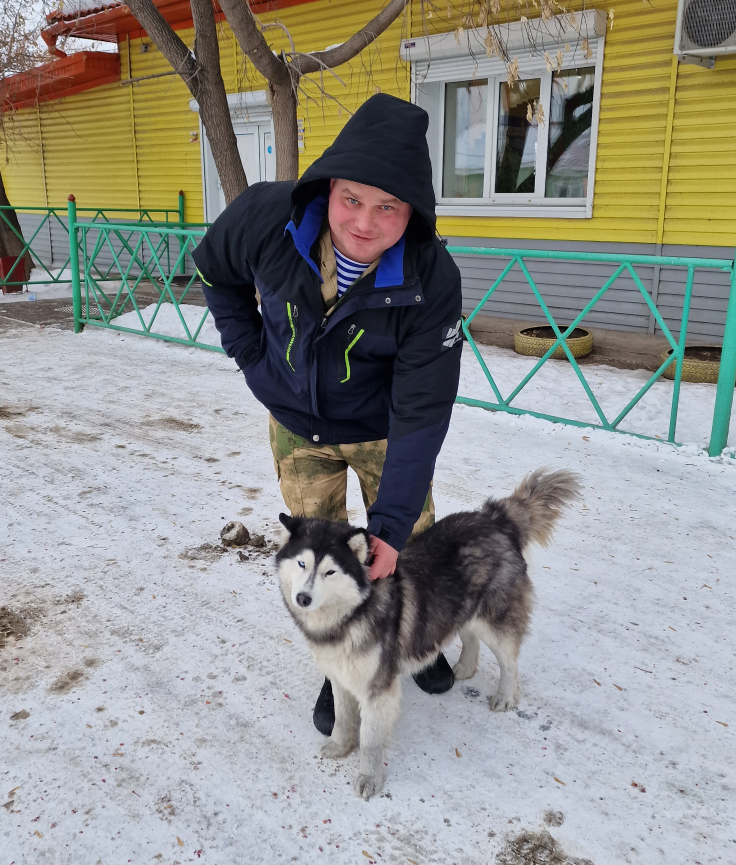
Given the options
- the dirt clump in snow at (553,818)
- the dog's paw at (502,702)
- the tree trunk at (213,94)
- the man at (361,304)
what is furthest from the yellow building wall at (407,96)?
the dirt clump in snow at (553,818)

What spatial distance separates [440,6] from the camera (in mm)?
8523

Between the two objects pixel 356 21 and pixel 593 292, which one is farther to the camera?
pixel 356 21

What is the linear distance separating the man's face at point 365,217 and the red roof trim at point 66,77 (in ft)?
42.5

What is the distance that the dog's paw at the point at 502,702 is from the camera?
2389 millimetres

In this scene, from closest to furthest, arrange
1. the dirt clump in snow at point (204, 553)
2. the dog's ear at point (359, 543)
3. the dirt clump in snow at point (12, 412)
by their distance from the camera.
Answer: the dog's ear at point (359, 543) < the dirt clump in snow at point (204, 553) < the dirt clump in snow at point (12, 412)

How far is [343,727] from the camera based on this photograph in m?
2.18

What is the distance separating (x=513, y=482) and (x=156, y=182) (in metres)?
11.0

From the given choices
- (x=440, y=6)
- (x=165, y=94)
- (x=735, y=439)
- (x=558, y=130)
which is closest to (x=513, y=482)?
(x=735, y=439)

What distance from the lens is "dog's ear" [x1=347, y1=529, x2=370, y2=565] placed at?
6.17ft

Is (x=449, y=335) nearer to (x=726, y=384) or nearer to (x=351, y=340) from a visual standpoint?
(x=351, y=340)

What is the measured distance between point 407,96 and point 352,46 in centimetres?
253

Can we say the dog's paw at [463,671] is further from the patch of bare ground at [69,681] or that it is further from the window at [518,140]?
the window at [518,140]

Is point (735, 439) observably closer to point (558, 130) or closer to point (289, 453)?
point (289, 453)

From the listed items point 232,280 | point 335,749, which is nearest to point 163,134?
point 232,280
